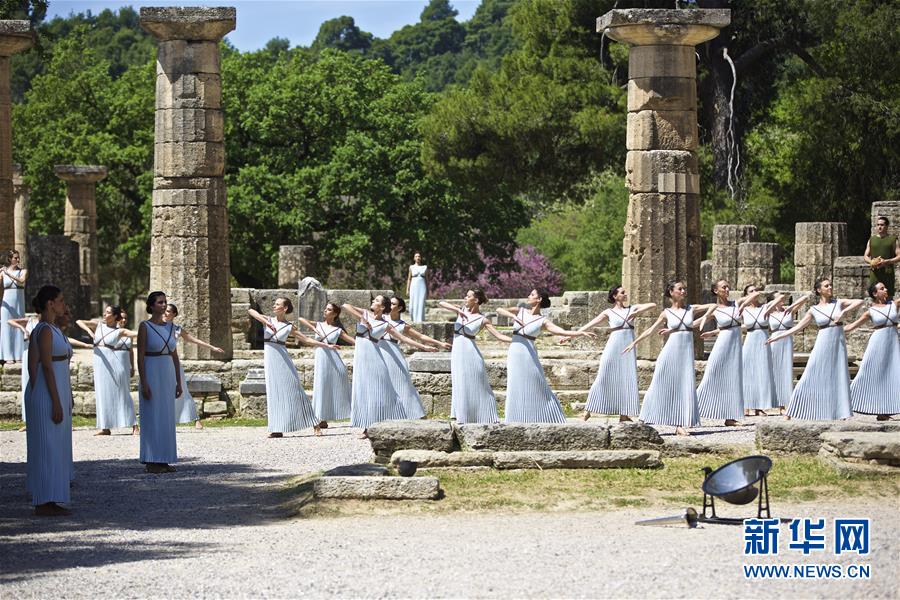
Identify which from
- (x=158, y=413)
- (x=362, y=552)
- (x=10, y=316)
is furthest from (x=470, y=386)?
(x=10, y=316)

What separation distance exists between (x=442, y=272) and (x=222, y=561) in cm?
3411

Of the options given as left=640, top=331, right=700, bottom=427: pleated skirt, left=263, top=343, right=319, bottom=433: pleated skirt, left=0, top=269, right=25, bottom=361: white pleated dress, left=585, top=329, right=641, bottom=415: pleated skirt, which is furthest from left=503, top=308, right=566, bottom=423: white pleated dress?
left=0, top=269, right=25, bottom=361: white pleated dress

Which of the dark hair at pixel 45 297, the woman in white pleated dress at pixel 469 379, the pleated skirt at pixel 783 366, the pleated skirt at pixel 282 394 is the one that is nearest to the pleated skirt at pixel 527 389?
the woman in white pleated dress at pixel 469 379

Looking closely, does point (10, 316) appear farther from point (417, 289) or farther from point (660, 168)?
point (660, 168)

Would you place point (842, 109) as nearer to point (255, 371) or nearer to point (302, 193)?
point (302, 193)

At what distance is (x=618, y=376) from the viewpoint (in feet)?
56.2

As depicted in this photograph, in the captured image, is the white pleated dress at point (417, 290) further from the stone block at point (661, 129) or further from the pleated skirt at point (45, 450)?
the pleated skirt at point (45, 450)

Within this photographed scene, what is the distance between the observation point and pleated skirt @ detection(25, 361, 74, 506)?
11.8 meters

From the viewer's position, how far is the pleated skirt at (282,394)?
16.8 metres

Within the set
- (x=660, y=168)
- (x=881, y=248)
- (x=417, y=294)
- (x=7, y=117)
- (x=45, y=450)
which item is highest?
(x=7, y=117)

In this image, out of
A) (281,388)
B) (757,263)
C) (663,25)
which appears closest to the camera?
(281,388)

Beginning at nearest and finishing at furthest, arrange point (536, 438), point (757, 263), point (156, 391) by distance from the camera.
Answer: point (536, 438), point (156, 391), point (757, 263)

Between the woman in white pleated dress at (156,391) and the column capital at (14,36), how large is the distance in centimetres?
1047

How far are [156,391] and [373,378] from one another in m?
3.43
